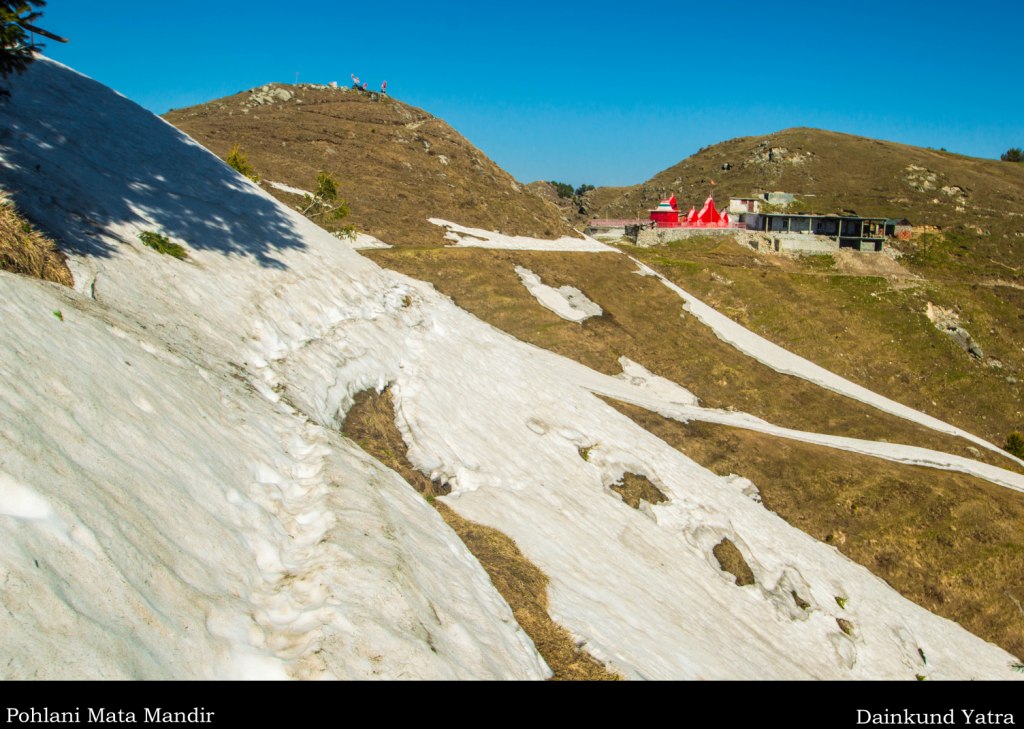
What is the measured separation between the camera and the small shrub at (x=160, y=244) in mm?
18766

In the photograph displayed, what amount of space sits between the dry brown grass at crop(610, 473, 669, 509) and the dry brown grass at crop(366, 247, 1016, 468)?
15920 mm

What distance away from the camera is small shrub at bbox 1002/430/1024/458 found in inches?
1973

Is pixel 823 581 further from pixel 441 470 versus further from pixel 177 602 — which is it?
pixel 177 602

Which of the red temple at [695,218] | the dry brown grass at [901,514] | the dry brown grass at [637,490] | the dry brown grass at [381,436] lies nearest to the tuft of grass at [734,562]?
the dry brown grass at [637,490]

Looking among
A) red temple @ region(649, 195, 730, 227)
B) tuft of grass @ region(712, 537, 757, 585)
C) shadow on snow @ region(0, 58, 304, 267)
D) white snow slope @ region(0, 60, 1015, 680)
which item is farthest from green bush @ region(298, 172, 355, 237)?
red temple @ region(649, 195, 730, 227)

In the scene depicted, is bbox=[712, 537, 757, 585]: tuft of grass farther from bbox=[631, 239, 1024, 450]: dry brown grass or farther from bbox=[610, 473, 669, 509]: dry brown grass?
bbox=[631, 239, 1024, 450]: dry brown grass

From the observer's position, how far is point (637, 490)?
26500 millimetres

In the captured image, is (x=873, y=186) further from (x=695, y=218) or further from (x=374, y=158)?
(x=374, y=158)

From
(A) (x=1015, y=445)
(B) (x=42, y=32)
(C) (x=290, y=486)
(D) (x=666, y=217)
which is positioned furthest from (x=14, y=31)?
(D) (x=666, y=217)

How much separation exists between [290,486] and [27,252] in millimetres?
7671

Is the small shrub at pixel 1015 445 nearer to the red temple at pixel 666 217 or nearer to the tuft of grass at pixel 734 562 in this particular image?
the tuft of grass at pixel 734 562

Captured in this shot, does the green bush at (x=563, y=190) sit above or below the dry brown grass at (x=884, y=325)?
above

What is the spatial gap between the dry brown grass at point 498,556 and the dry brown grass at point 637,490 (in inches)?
382
